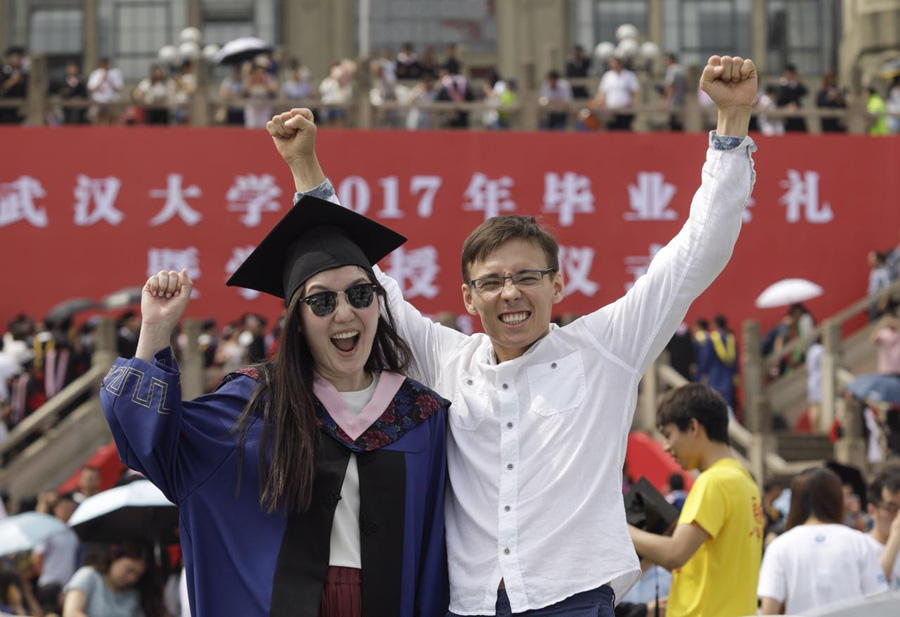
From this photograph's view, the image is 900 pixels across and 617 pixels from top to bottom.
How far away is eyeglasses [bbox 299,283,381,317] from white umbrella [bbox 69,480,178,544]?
419 centimetres

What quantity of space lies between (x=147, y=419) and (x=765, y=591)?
9.80 ft

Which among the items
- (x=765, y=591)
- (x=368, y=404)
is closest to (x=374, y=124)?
(x=765, y=591)

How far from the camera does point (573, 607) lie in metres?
3.52

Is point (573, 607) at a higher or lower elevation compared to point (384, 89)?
lower

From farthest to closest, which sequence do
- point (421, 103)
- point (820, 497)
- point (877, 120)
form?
point (877, 120) < point (421, 103) < point (820, 497)

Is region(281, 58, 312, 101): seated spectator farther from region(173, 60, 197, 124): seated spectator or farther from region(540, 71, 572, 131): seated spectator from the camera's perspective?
region(540, 71, 572, 131): seated spectator

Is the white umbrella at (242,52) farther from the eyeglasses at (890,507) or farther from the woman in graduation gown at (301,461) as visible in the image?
the woman in graduation gown at (301,461)

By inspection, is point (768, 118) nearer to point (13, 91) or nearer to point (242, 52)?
point (242, 52)

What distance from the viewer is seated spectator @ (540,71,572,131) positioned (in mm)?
17625

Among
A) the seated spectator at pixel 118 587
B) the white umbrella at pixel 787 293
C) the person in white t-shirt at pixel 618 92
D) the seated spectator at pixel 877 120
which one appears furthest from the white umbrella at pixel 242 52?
the seated spectator at pixel 118 587

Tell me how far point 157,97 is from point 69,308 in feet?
Result: 10.2

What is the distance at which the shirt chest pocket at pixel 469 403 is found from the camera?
374 centimetres

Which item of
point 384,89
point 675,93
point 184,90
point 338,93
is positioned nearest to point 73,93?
point 184,90

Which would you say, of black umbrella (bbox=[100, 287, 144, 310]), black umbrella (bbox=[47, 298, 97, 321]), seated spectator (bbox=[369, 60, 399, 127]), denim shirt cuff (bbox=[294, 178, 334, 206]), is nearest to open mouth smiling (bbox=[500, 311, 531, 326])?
denim shirt cuff (bbox=[294, 178, 334, 206])
